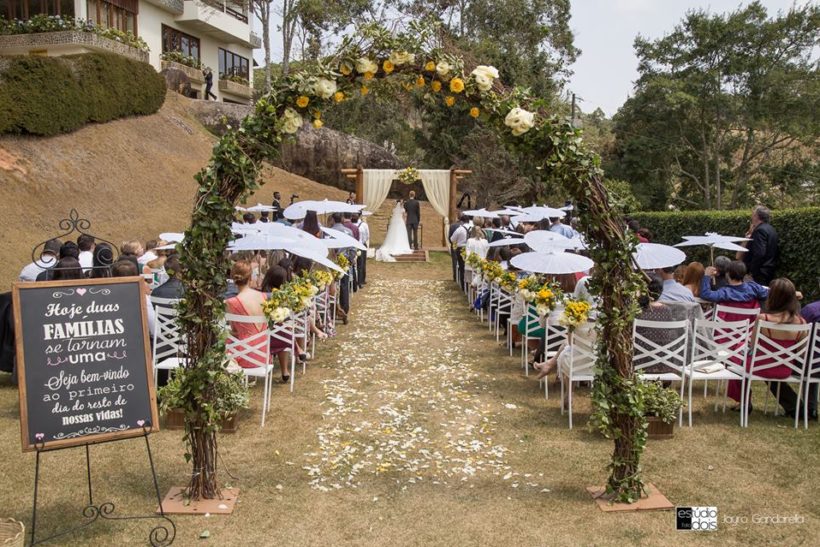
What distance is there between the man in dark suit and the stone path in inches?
166

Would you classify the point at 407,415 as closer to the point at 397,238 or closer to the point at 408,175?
the point at 397,238

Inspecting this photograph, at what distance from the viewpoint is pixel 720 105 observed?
2948cm

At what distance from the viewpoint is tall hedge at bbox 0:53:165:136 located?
2072cm

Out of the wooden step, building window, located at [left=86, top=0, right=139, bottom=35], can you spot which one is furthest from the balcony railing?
the wooden step

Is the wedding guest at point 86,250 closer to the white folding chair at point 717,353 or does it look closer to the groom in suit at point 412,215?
the white folding chair at point 717,353

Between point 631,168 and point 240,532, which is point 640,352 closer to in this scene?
point 240,532

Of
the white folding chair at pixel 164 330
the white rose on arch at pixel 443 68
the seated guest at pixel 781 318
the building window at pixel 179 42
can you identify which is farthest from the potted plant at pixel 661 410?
the building window at pixel 179 42

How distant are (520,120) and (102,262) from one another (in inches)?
259

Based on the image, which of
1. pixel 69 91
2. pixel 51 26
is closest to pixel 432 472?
pixel 69 91

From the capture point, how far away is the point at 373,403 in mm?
7273

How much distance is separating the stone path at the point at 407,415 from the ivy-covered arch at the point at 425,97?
0.98 metres

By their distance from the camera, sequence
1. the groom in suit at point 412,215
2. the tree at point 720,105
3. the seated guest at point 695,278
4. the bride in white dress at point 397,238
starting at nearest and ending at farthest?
the seated guest at point 695,278 → the bride in white dress at point 397,238 → the groom in suit at point 412,215 → the tree at point 720,105

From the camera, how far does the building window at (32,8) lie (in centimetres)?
3175

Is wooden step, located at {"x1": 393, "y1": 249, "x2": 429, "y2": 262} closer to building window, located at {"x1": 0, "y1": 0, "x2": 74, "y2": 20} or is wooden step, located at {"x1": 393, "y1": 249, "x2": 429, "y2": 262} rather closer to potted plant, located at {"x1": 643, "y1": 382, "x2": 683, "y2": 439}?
potted plant, located at {"x1": 643, "y1": 382, "x2": 683, "y2": 439}
